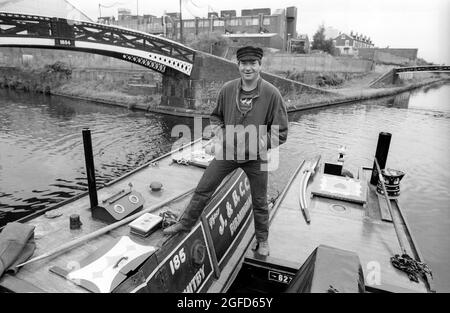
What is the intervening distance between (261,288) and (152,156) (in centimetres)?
1253

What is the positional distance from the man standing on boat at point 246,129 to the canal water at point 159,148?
6455 millimetres

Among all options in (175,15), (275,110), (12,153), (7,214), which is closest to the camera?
(275,110)

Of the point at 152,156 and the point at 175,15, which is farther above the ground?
the point at 175,15

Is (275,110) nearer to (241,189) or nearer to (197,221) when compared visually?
(197,221)

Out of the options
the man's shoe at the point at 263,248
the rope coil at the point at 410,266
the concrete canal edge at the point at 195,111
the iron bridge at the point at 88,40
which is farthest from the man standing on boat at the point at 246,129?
the concrete canal edge at the point at 195,111

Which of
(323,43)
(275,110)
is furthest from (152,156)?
(323,43)

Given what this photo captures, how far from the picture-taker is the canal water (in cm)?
1071

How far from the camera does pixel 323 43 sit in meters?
62.7

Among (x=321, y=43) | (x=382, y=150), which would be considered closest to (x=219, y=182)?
(x=382, y=150)

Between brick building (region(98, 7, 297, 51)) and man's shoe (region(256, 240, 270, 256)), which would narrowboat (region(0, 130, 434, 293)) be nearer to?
man's shoe (region(256, 240, 270, 256))

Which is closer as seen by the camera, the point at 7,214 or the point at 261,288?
the point at 261,288

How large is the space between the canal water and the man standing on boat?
645 cm

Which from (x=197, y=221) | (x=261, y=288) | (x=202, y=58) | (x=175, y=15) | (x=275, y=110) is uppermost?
(x=175, y=15)

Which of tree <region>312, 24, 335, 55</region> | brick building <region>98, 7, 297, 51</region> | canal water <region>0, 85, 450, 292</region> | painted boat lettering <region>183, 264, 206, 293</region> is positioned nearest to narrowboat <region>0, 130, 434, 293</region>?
painted boat lettering <region>183, 264, 206, 293</region>
